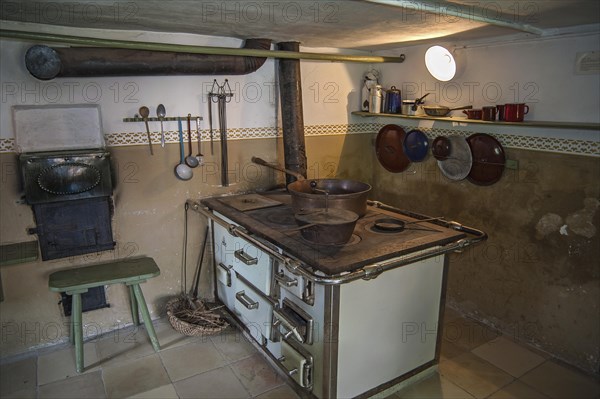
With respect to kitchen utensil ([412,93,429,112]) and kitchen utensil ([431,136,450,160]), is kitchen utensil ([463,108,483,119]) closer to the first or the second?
kitchen utensil ([431,136,450,160])

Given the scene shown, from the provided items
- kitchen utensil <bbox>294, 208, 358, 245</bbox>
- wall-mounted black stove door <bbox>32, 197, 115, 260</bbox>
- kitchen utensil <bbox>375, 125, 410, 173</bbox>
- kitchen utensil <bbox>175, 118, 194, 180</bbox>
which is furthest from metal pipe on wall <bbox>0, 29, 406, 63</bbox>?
kitchen utensil <bbox>294, 208, 358, 245</bbox>

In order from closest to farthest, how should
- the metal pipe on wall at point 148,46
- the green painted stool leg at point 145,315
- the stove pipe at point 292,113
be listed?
the metal pipe on wall at point 148,46 → the green painted stool leg at point 145,315 → the stove pipe at point 292,113

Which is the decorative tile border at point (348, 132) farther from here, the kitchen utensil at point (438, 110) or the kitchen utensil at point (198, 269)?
the kitchen utensil at point (198, 269)

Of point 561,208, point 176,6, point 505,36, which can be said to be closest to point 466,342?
point 561,208

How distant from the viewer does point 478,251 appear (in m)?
2.60

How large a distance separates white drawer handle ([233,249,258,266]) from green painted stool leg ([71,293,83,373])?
2.58ft

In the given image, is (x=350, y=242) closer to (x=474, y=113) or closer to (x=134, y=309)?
(x=474, y=113)

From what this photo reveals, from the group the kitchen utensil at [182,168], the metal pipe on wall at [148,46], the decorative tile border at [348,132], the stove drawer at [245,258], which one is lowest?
the stove drawer at [245,258]

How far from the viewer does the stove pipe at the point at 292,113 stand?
2607 millimetres

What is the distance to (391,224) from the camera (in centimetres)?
205

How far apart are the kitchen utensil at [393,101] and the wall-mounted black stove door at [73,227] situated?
5.97 feet

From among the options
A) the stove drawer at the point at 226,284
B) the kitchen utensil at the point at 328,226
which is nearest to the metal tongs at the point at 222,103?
the stove drawer at the point at 226,284

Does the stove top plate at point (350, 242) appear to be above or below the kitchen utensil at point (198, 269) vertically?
above

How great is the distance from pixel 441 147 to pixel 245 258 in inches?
53.8
